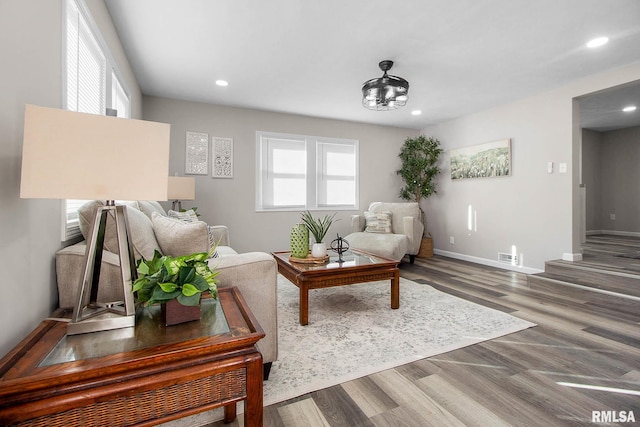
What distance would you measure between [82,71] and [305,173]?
3.47m

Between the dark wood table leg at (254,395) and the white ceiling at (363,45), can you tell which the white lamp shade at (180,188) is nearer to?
the white ceiling at (363,45)

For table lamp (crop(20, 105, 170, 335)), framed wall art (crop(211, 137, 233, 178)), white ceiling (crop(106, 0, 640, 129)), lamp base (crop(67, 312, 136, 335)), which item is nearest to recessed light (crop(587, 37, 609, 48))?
white ceiling (crop(106, 0, 640, 129))

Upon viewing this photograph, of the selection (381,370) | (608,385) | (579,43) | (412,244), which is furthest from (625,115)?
(381,370)

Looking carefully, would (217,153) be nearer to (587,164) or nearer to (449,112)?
(449,112)

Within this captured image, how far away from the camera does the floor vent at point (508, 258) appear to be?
13.9ft

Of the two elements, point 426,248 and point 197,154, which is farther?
point 426,248

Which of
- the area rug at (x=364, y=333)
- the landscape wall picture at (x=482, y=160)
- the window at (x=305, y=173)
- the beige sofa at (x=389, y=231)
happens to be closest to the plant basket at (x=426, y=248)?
the beige sofa at (x=389, y=231)

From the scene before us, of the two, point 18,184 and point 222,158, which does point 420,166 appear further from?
point 18,184

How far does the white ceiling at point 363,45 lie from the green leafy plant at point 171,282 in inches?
80.4

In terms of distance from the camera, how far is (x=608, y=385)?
156 cm

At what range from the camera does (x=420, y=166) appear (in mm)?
5383

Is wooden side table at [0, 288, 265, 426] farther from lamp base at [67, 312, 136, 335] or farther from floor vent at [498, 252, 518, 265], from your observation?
floor vent at [498, 252, 518, 265]

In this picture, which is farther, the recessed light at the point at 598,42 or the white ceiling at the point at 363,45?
the recessed light at the point at 598,42

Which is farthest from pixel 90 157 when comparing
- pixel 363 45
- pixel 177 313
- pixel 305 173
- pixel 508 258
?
pixel 508 258
